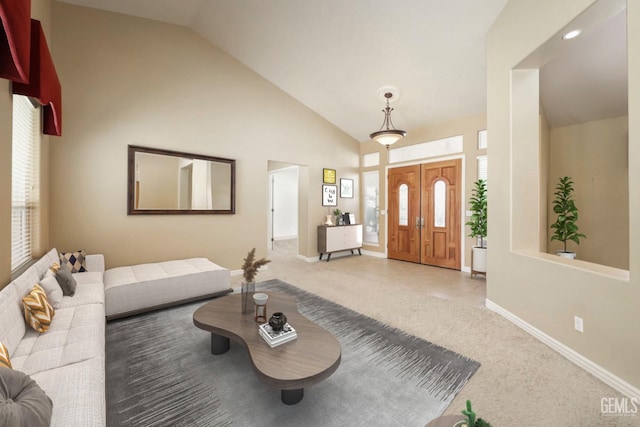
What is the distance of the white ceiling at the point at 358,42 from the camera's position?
324 centimetres

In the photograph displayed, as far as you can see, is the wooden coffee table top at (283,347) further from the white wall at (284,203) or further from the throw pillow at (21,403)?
the white wall at (284,203)

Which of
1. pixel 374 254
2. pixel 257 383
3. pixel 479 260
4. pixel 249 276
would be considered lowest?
pixel 257 383

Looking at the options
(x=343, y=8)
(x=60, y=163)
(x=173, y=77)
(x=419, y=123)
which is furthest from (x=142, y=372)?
(x=419, y=123)

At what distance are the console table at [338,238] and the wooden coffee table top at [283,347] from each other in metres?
3.57

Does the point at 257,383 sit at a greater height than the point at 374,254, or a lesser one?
lesser

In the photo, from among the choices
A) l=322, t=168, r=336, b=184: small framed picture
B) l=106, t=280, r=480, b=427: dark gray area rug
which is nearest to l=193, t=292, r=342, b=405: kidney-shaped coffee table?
l=106, t=280, r=480, b=427: dark gray area rug

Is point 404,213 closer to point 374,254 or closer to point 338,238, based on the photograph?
point 374,254

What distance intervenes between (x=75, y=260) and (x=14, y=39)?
9.10 feet

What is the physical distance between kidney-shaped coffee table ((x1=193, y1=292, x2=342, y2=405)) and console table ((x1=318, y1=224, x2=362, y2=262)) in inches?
140

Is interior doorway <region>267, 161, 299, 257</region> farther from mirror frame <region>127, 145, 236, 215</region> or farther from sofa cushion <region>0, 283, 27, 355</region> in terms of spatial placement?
sofa cushion <region>0, 283, 27, 355</region>

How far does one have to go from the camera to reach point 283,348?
1.74 m

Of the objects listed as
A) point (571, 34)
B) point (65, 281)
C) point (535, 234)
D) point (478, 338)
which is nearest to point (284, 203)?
point (65, 281)

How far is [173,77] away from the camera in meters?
4.10

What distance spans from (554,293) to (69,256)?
5.28 meters
